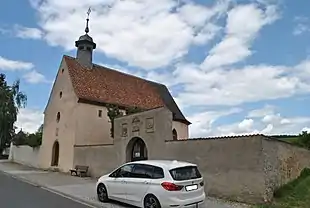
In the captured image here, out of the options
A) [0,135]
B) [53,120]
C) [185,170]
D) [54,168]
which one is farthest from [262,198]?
[0,135]

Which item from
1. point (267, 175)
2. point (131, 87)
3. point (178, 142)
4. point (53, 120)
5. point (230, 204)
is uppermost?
point (131, 87)

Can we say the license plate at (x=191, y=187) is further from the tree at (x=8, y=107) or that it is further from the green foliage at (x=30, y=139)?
the tree at (x=8, y=107)

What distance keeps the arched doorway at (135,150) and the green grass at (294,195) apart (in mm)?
8113

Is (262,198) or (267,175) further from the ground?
(267,175)

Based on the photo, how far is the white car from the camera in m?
9.86

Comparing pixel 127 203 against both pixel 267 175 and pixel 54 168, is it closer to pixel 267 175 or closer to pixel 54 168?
pixel 267 175

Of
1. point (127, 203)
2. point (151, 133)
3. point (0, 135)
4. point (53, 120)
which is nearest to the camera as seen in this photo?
point (127, 203)

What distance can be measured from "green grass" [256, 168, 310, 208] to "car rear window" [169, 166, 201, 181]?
310 centimetres

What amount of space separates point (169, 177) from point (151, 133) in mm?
7803

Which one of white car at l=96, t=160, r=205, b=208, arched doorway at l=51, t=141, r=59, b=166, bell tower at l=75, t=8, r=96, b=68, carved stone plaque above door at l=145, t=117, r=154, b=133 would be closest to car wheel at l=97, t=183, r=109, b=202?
white car at l=96, t=160, r=205, b=208

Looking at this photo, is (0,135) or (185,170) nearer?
(185,170)

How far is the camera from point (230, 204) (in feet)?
41.1

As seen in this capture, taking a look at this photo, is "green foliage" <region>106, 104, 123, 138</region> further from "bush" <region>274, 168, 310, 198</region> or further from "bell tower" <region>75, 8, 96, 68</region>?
"bush" <region>274, 168, 310, 198</region>

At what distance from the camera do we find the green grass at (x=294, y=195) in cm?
1182
